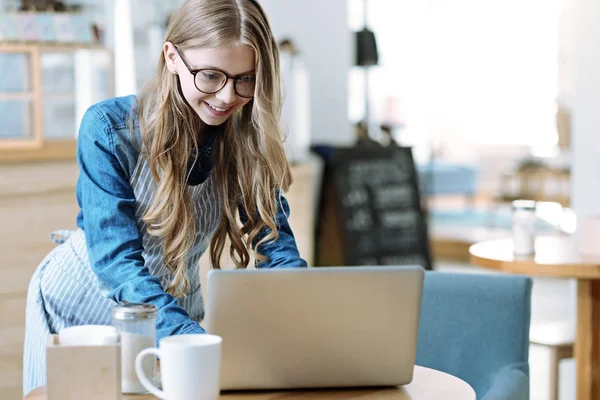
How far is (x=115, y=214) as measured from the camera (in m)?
1.55

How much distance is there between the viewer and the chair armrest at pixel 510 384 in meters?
1.84

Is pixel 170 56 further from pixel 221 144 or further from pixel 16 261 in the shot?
pixel 16 261

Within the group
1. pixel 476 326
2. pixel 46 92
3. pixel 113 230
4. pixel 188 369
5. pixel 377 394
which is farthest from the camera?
pixel 46 92

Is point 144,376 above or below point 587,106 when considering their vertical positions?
below

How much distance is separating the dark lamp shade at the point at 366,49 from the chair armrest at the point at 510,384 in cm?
410

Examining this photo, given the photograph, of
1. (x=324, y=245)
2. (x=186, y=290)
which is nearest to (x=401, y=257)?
(x=324, y=245)

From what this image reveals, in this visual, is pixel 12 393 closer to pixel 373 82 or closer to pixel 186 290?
pixel 186 290

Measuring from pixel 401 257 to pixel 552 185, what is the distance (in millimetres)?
5623

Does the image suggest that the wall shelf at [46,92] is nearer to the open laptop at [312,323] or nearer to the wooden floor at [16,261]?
the wooden floor at [16,261]

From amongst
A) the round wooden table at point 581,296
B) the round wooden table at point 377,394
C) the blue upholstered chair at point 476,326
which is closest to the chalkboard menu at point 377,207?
the round wooden table at point 581,296

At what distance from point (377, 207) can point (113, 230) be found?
430 cm

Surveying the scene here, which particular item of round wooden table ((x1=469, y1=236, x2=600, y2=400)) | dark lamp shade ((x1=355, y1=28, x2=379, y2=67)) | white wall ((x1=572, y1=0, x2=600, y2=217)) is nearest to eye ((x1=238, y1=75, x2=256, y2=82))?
round wooden table ((x1=469, y1=236, x2=600, y2=400))

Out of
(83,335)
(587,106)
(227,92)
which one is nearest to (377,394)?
(83,335)

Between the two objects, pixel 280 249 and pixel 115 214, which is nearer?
pixel 115 214
